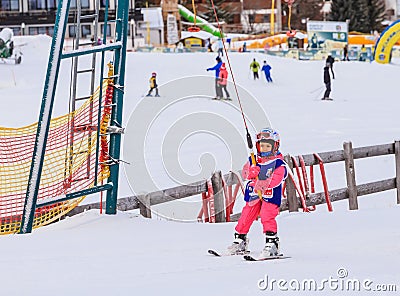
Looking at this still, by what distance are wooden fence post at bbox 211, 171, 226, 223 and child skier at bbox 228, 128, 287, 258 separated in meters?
2.57

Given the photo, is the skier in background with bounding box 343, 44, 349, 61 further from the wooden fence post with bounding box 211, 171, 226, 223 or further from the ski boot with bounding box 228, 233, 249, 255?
the ski boot with bounding box 228, 233, 249, 255

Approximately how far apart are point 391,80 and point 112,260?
104ft

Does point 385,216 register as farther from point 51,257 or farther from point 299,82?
point 299,82

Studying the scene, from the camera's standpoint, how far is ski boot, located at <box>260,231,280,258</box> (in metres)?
6.28

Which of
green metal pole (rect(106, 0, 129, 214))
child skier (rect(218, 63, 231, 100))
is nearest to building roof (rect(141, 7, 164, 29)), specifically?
child skier (rect(218, 63, 231, 100))

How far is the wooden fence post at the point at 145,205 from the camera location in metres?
8.70

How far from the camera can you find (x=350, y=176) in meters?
10.8

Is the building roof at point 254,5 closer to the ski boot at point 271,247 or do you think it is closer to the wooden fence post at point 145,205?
the wooden fence post at point 145,205

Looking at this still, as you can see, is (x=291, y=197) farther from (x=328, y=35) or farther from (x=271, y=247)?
(x=328, y=35)

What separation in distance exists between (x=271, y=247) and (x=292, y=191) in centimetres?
390

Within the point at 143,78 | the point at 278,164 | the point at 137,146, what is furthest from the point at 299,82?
the point at 278,164

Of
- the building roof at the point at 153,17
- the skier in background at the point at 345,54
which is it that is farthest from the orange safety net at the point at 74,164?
the building roof at the point at 153,17

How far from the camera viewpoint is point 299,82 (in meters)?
36.2

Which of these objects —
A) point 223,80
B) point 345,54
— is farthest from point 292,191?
point 345,54
